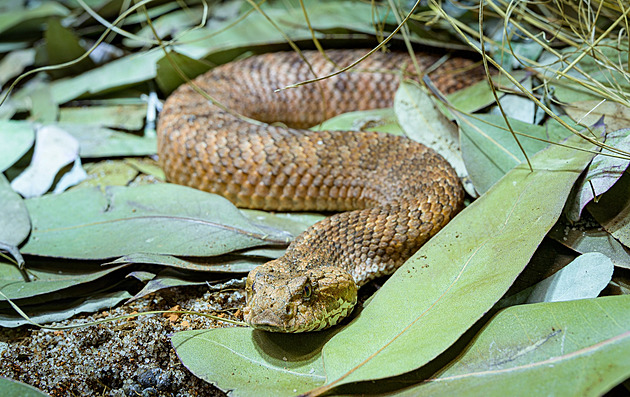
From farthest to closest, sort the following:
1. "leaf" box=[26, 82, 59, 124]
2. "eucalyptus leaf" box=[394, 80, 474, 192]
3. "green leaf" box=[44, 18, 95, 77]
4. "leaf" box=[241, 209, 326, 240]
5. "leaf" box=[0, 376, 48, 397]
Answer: "green leaf" box=[44, 18, 95, 77], "leaf" box=[26, 82, 59, 124], "eucalyptus leaf" box=[394, 80, 474, 192], "leaf" box=[241, 209, 326, 240], "leaf" box=[0, 376, 48, 397]

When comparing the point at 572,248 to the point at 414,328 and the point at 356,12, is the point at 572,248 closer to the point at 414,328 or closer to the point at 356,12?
the point at 414,328

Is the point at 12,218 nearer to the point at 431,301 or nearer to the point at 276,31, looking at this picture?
the point at 431,301

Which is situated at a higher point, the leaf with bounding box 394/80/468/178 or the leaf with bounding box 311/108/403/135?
the leaf with bounding box 394/80/468/178

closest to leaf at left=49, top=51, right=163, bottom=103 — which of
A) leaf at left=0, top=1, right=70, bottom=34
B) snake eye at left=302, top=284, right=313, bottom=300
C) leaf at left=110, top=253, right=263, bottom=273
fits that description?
leaf at left=0, top=1, right=70, bottom=34

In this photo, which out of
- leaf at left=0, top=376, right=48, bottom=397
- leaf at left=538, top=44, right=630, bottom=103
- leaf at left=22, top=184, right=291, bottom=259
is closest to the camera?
leaf at left=0, top=376, right=48, bottom=397

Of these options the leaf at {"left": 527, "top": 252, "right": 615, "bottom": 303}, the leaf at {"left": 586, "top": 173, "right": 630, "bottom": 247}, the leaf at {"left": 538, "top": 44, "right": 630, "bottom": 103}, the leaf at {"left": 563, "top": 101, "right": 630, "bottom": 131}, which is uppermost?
the leaf at {"left": 538, "top": 44, "right": 630, "bottom": 103}

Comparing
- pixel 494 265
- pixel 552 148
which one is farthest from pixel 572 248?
pixel 552 148

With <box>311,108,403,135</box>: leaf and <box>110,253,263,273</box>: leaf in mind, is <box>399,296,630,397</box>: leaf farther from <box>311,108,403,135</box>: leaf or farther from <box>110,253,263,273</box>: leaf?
<box>311,108,403,135</box>: leaf

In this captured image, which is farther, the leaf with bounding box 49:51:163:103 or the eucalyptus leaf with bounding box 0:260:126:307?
the leaf with bounding box 49:51:163:103
